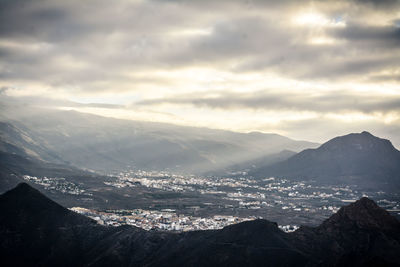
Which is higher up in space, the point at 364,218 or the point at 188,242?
the point at 364,218

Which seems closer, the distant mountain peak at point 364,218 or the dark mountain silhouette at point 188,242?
the dark mountain silhouette at point 188,242

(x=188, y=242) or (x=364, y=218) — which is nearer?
(x=188, y=242)

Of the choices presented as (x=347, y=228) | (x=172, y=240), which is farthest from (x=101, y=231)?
(x=347, y=228)

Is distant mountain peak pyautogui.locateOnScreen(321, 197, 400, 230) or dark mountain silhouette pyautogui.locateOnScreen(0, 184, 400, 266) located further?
distant mountain peak pyautogui.locateOnScreen(321, 197, 400, 230)

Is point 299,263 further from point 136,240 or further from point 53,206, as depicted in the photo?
point 53,206

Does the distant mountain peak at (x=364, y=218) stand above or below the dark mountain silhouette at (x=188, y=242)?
above

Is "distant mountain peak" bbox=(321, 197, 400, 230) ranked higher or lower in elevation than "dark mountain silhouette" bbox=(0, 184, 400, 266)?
higher
